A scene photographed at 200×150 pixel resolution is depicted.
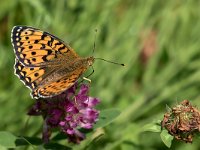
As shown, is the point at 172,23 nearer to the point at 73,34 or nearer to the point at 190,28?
the point at 190,28

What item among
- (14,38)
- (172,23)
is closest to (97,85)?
(172,23)

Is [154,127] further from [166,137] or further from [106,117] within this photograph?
[106,117]

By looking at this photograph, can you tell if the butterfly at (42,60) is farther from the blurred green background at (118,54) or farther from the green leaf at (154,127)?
the blurred green background at (118,54)

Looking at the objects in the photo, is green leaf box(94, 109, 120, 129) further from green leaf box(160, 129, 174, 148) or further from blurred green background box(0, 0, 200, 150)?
blurred green background box(0, 0, 200, 150)

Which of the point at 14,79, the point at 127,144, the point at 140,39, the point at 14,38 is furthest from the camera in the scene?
the point at 140,39

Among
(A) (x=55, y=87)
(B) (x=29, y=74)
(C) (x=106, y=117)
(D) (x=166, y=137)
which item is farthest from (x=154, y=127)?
(B) (x=29, y=74)

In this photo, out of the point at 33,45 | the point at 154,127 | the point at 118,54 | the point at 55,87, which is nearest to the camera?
the point at 55,87

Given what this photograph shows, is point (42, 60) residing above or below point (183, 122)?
above
